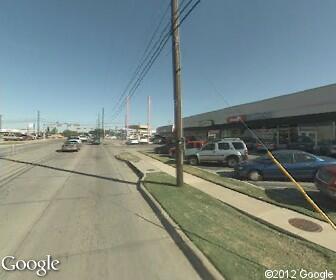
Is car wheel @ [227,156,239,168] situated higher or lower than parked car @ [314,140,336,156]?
lower

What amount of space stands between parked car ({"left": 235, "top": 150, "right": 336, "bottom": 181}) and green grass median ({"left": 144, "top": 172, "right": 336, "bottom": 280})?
18.4 feet

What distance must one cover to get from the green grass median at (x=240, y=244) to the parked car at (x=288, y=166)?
18.4ft

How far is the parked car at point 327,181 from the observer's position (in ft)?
28.4

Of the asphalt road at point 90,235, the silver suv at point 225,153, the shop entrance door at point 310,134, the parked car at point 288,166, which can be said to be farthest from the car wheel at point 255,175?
the shop entrance door at point 310,134

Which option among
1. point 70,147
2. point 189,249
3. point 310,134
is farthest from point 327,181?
point 70,147

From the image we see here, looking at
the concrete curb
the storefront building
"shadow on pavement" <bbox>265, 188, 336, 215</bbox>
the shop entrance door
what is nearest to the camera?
the concrete curb

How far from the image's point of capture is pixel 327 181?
8.95 m

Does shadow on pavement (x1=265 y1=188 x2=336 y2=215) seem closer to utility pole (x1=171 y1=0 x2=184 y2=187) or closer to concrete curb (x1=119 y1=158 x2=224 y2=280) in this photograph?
utility pole (x1=171 y1=0 x2=184 y2=187)

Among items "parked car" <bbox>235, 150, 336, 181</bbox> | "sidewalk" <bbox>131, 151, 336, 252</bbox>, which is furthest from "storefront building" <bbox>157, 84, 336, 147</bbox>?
"sidewalk" <bbox>131, 151, 336, 252</bbox>

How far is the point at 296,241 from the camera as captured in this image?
20.5 ft

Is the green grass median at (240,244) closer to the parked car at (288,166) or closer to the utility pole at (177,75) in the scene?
the utility pole at (177,75)

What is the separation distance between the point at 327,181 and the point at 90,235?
663 centimetres

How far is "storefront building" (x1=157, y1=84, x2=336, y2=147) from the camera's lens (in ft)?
88.9

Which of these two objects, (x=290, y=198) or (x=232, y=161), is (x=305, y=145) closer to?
(x=232, y=161)
